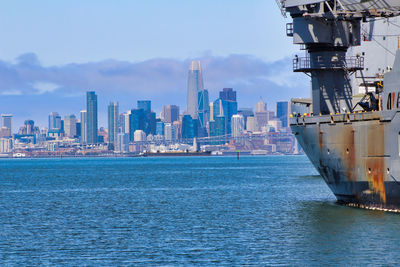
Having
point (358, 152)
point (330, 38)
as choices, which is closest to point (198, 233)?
point (358, 152)

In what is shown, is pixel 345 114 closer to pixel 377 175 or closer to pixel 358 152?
pixel 358 152

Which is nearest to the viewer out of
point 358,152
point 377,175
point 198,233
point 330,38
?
point 198,233

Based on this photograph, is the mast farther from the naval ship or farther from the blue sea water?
the blue sea water

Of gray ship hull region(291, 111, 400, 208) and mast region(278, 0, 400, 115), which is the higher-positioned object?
mast region(278, 0, 400, 115)

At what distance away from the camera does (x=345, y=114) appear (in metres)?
49.0

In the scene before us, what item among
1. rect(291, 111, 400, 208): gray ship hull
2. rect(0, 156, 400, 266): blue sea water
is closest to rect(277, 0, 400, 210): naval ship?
rect(291, 111, 400, 208): gray ship hull

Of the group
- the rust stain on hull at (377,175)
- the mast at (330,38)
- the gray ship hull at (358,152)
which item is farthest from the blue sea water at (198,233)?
the mast at (330,38)

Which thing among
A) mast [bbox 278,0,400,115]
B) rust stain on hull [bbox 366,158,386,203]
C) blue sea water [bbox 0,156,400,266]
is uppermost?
mast [bbox 278,0,400,115]

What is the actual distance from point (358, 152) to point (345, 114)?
8.69 ft

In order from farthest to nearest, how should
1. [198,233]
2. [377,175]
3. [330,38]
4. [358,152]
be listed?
1. [330,38]
2. [358,152]
3. [377,175]
4. [198,233]

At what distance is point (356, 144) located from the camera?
48.2 meters


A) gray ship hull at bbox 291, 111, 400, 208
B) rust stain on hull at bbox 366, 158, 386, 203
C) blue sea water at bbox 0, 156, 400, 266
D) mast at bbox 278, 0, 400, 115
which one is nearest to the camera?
blue sea water at bbox 0, 156, 400, 266

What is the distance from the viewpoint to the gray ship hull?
149 feet

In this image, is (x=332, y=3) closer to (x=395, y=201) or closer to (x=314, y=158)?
(x=314, y=158)
